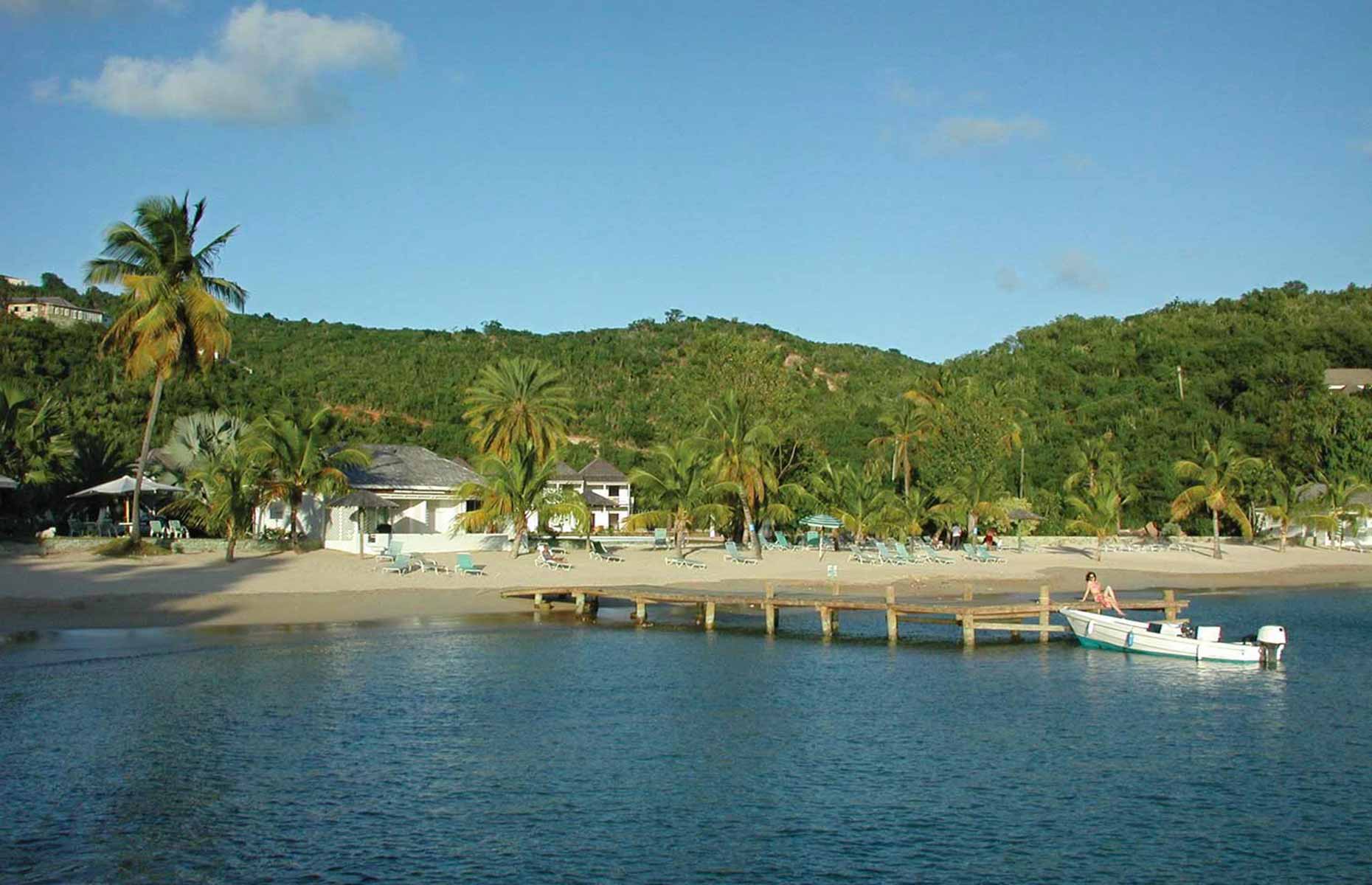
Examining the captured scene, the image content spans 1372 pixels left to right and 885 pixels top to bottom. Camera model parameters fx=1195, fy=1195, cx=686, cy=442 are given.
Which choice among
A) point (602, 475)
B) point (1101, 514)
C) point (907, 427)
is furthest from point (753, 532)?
point (602, 475)

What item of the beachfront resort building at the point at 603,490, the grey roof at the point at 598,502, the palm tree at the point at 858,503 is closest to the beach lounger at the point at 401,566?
the palm tree at the point at 858,503

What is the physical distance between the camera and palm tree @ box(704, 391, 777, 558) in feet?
142

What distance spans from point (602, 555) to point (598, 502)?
21018 mm

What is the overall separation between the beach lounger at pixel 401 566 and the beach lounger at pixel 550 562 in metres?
4.34

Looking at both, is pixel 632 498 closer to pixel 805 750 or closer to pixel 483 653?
pixel 483 653

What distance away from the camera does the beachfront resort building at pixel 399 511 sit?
40406 millimetres

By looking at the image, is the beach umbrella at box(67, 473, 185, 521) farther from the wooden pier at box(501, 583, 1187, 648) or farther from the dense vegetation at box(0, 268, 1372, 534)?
the wooden pier at box(501, 583, 1187, 648)

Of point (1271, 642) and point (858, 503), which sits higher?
point (858, 503)

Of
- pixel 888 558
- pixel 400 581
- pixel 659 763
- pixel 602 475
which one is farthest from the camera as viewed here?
pixel 602 475

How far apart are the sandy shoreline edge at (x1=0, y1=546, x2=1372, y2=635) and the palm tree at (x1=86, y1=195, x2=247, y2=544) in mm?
4264

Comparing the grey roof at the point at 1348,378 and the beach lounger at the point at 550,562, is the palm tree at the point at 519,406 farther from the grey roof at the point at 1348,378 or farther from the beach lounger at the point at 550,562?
the grey roof at the point at 1348,378

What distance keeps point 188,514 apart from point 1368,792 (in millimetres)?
37745

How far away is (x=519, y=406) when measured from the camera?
152 feet

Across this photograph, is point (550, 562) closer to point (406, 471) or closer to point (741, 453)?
point (741, 453)
